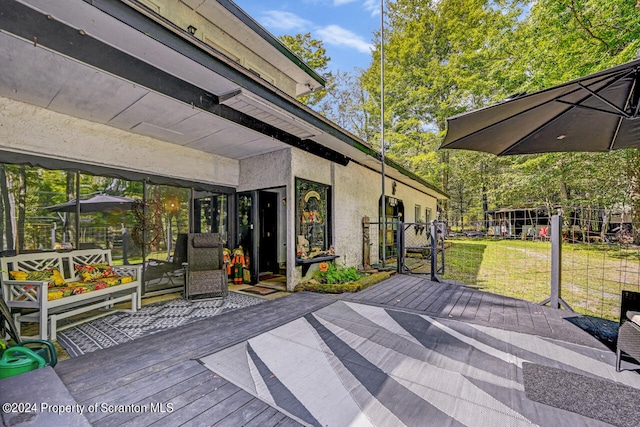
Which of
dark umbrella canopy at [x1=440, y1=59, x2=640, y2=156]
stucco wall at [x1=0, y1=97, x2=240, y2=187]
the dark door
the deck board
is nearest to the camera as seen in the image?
the deck board

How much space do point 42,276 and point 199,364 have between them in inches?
90.5

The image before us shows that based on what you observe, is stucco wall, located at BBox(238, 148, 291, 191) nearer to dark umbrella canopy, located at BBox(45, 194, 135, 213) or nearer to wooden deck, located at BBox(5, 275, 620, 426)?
dark umbrella canopy, located at BBox(45, 194, 135, 213)

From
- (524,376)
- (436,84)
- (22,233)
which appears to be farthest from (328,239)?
(436,84)

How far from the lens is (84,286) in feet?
10.4

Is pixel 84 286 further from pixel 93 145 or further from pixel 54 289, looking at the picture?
pixel 93 145

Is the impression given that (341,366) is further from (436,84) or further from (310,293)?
(436,84)

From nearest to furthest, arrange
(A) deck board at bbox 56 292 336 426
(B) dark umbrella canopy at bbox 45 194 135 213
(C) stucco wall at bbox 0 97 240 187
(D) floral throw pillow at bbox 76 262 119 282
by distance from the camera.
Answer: (A) deck board at bbox 56 292 336 426
(C) stucco wall at bbox 0 97 240 187
(D) floral throw pillow at bbox 76 262 119 282
(B) dark umbrella canopy at bbox 45 194 135 213

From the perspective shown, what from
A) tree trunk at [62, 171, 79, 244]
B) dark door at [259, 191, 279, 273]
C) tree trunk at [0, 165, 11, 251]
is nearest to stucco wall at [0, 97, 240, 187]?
tree trunk at [62, 171, 79, 244]

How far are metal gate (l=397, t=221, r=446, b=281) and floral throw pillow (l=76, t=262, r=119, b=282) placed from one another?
5.08 m

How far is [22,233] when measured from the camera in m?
3.36

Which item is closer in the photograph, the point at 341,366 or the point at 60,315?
the point at 341,366

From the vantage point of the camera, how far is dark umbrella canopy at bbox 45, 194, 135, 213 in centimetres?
373

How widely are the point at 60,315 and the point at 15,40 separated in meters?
2.59

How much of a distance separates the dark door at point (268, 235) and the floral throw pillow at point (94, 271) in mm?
3272
